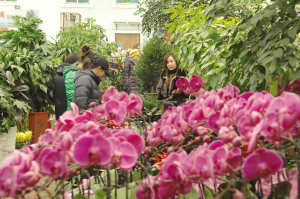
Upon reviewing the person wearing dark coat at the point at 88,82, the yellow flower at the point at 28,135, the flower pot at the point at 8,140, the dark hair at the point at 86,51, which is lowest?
the yellow flower at the point at 28,135

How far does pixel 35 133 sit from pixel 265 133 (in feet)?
16.3

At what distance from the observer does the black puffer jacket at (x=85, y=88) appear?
3332 mm

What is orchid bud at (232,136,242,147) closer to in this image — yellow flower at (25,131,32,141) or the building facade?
yellow flower at (25,131,32,141)

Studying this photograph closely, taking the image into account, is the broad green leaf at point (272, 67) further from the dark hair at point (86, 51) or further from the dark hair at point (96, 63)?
the dark hair at point (86, 51)

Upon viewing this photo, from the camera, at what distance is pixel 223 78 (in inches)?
58.5

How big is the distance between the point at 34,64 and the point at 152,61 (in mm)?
2497

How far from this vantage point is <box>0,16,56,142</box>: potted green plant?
15.7ft

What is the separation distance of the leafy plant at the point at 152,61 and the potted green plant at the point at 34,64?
6.29 feet

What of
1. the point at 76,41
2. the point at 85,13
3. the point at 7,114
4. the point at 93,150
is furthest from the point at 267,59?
the point at 85,13

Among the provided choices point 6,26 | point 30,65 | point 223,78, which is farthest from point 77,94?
point 6,26

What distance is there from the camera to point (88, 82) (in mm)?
3402

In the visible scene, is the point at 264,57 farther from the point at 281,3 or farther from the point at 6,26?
the point at 6,26

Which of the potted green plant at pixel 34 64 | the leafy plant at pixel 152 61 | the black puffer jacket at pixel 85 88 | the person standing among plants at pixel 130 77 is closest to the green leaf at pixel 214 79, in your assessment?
the black puffer jacket at pixel 85 88

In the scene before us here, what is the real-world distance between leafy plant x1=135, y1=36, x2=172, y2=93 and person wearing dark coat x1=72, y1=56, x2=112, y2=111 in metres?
2.80
